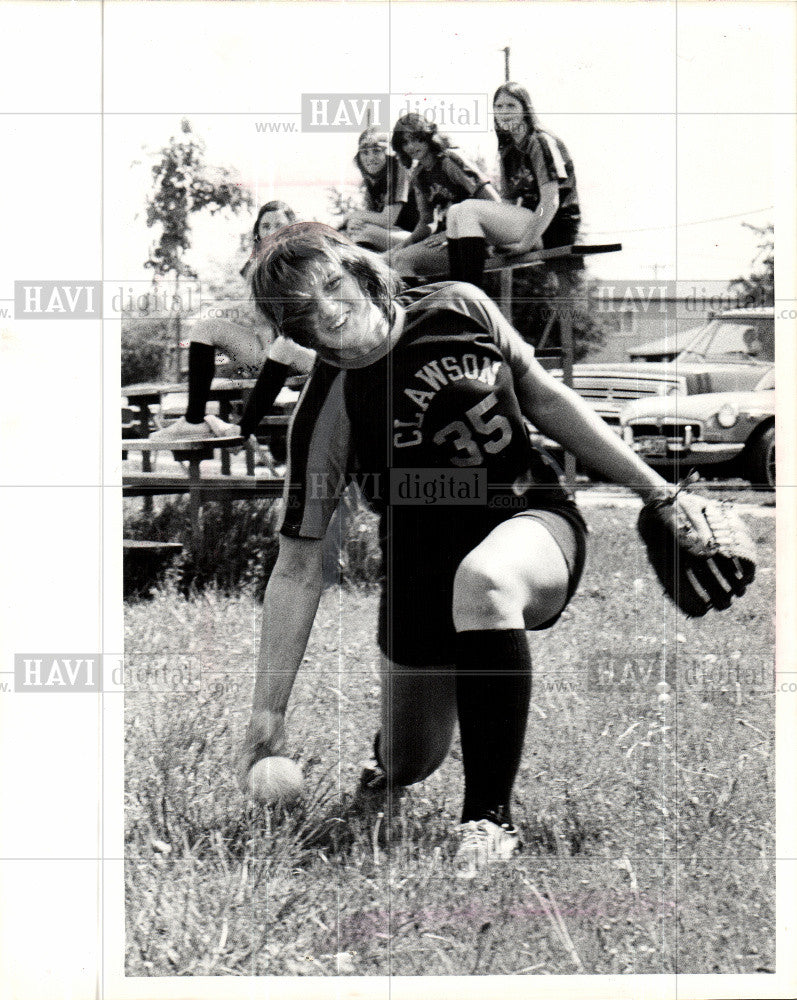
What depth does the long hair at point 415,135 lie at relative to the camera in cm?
341

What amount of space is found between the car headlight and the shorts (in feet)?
1.64

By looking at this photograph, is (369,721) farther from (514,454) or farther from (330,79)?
(330,79)

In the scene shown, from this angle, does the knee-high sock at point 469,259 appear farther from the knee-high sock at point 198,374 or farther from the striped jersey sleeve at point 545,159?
the knee-high sock at point 198,374

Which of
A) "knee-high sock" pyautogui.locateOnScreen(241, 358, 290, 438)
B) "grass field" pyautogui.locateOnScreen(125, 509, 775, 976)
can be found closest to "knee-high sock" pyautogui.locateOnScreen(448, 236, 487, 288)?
"knee-high sock" pyautogui.locateOnScreen(241, 358, 290, 438)

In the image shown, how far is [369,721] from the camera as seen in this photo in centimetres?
345

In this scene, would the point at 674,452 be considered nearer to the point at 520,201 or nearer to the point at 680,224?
the point at 680,224

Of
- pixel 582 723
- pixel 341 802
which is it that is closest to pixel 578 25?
pixel 582 723

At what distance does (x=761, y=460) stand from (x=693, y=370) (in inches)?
13.3

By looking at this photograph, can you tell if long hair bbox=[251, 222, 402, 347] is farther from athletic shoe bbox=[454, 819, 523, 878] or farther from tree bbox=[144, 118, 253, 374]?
athletic shoe bbox=[454, 819, 523, 878]

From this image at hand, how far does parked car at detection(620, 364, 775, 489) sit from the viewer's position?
3.42 meters

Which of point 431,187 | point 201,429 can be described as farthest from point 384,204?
point 201,429

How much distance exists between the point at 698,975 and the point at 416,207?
2377 millimetres

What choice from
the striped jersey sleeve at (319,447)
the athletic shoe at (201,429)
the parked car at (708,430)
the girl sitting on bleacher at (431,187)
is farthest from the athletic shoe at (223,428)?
the parked car at (708,430)

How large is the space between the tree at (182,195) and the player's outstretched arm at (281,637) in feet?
2.56
